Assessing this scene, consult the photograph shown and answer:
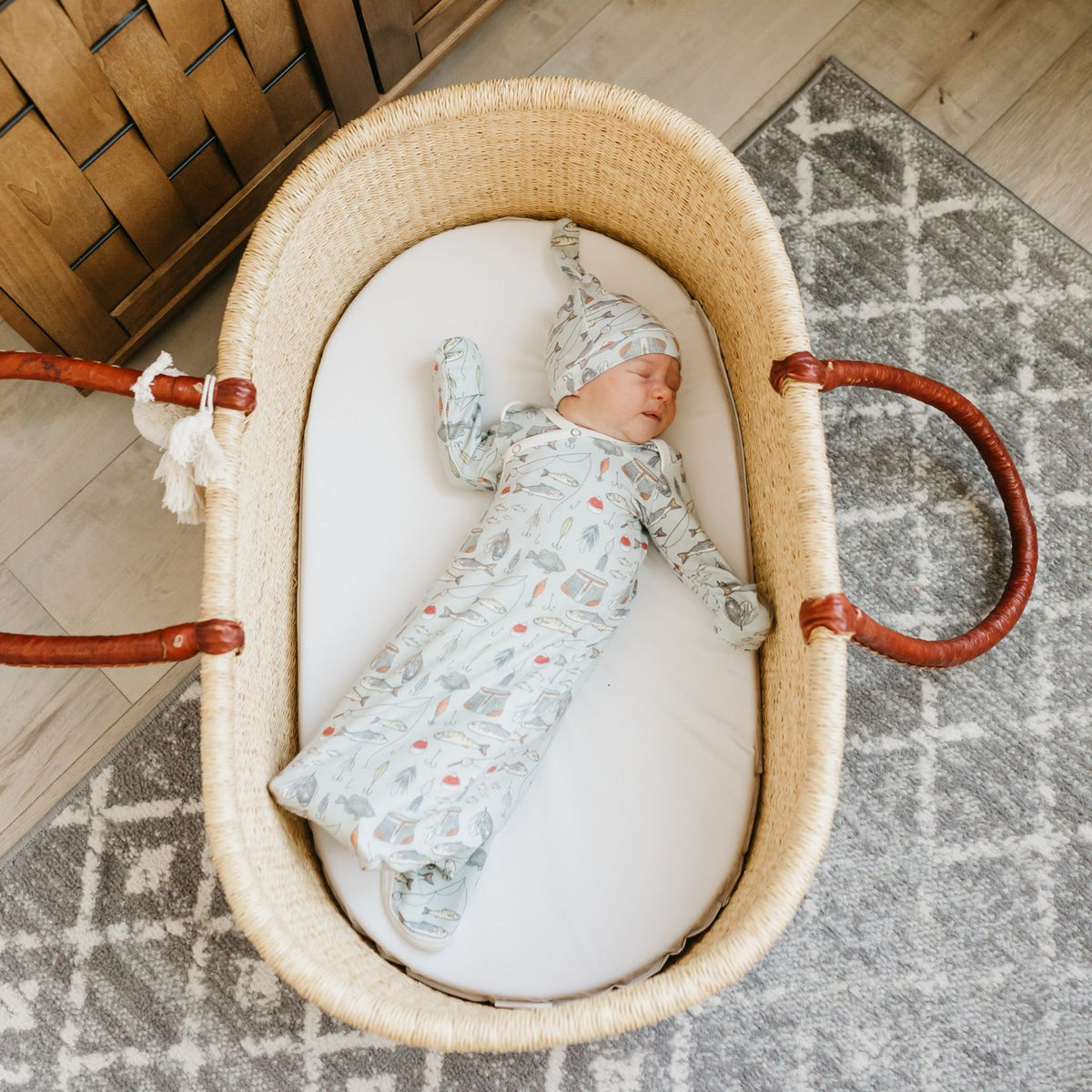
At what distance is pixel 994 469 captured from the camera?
4.09 ft

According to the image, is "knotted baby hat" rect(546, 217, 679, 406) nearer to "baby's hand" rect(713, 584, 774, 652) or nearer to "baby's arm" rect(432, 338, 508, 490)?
"baby's arm" rect(432, 338, 508, 490)

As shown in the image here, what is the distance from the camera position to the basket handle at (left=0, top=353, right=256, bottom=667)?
2.89 feet

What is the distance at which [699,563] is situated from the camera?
1.10 metres

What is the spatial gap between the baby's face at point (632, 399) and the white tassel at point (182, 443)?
43 centimetres

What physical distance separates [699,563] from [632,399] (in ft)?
0.71

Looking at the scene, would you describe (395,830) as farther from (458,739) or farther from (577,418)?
(577,418)

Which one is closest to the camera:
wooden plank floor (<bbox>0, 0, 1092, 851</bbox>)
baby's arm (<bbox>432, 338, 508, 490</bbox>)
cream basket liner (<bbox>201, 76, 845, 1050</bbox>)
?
cream basket liner (<bbox>201, 76, 845, 1050</bbox>)

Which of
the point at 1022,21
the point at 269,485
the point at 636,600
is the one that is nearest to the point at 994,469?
the point at 636,600

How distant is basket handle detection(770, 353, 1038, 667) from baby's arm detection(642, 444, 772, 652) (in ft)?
0.41

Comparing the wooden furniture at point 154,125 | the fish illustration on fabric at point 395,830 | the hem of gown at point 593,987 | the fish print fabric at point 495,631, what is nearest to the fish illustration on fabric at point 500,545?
the fish print fabric at point 495,631

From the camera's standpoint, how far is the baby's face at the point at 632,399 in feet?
3.69

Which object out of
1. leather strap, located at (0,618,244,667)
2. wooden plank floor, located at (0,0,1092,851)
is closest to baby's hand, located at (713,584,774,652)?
leather strap, located at (0,618,244,667)

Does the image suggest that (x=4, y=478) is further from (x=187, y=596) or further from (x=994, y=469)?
(x=994, y=469)

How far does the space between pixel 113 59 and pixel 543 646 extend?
82 centimetres
